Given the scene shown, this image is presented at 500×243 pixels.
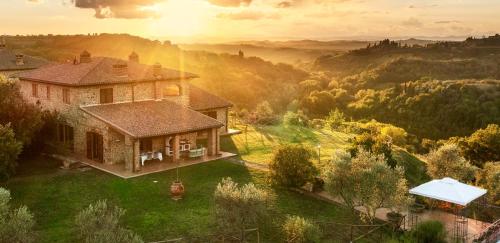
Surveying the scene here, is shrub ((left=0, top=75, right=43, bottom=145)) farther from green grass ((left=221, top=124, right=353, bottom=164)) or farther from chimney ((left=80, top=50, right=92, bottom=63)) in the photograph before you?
green grass ((left=221, top=124, right=353, bottom=164))

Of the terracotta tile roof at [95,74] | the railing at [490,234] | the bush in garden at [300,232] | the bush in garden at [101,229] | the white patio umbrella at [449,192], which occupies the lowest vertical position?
the railing at [490,234]

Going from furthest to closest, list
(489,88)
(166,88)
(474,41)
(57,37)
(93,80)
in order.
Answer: (474,41)
(57,37)
(489,88)
(166,88)
(93,80)

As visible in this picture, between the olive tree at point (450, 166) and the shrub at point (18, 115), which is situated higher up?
the shrub at point (18, 115)

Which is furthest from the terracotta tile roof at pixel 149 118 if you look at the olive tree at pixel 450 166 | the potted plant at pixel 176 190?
the olive tree at pixel 450 166

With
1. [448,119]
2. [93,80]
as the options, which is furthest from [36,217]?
[448,119]

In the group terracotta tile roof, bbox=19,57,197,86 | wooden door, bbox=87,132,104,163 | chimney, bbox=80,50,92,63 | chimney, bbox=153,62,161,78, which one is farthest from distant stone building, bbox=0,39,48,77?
wooden door, bbox=87,132,104,163

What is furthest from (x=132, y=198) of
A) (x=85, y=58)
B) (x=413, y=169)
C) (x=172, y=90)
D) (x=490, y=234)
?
(x=413, y=169)

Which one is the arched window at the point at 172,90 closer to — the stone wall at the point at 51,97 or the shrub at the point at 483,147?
the stone wall at the point at 51,97

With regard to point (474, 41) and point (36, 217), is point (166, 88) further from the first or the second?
point (474, 41)
